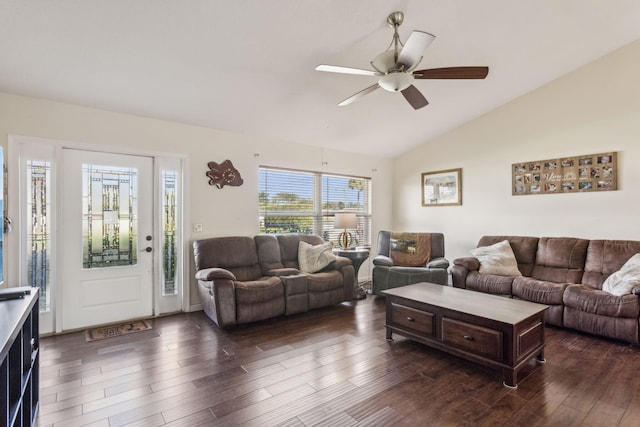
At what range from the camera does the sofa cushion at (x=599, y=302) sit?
9.52 ft

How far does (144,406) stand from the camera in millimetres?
2025

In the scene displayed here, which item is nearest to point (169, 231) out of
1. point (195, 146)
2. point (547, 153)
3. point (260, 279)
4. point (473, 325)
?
point (195, 146)

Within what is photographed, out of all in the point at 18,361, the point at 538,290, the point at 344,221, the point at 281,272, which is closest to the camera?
the point at 18,361

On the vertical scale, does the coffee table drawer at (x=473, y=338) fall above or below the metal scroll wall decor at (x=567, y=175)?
below

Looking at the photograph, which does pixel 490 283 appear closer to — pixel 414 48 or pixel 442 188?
pixel 442 188

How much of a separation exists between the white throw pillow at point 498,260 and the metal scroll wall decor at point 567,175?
0.89 meters

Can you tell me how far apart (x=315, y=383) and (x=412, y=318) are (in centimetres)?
109

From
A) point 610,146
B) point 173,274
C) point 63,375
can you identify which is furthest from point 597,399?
point 173,274

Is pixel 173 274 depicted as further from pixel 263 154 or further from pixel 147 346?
pixel 263 154

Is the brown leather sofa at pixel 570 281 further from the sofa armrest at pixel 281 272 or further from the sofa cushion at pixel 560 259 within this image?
the sofa armrest at pixel 281 272

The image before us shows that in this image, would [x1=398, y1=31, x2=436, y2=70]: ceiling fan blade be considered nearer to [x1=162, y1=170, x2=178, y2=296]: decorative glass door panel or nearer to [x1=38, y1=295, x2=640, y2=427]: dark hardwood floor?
[x1=38, y1=295, x2=640, y2=427]: dark hardwood floor

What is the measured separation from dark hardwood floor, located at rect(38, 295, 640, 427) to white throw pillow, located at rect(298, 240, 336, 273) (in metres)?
1.12

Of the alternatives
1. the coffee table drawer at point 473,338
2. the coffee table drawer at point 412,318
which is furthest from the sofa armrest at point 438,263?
the coffee table drawer at point 473,338

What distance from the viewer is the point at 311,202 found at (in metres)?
5.23
